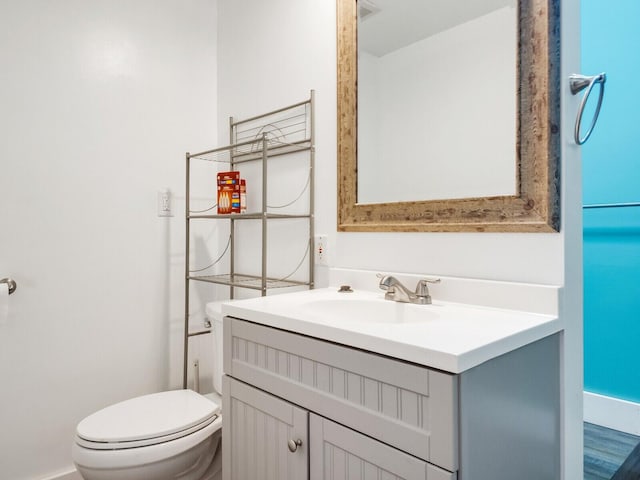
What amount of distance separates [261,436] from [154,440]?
46cm

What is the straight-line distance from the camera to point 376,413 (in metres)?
0.82

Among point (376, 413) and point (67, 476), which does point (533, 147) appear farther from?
point (67, 476)

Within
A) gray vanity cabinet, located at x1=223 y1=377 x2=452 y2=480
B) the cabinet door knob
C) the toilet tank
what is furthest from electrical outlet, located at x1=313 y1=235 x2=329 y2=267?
the cabinet door knob

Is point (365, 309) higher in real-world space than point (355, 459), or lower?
higher

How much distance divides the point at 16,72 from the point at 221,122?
2.80 ft

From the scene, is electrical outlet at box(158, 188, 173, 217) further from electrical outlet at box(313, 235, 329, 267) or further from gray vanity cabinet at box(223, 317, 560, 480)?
gray vanity cabinet at box(223, 317, 560, 480)

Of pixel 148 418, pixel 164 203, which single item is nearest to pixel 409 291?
pixel 148 418

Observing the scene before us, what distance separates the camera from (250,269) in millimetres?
1961

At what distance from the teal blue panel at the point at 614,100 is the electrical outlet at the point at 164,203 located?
2.00m

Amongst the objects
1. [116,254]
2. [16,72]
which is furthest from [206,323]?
[16,72]

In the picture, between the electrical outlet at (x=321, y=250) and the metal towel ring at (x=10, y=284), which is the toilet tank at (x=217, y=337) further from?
the metal towel ring at (x=10, y=284)

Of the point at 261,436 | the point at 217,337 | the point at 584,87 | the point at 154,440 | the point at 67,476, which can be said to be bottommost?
the point at 67,476

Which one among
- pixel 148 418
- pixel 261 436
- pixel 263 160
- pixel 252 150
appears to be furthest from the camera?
pixel 252 150

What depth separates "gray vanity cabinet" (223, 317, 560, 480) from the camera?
73cm
